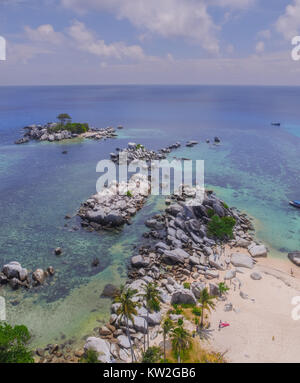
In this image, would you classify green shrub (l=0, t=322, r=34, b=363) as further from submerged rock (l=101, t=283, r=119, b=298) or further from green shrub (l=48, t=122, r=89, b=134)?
green shrub (l=48, t=122, r=89, b=134)

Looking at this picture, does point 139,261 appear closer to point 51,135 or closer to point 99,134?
point 51,135

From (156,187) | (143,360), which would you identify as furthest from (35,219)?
(143,360)

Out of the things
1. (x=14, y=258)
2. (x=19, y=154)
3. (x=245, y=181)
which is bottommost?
(x=14, y=258)

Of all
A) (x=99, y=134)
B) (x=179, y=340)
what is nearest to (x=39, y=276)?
(x=179, y=340)

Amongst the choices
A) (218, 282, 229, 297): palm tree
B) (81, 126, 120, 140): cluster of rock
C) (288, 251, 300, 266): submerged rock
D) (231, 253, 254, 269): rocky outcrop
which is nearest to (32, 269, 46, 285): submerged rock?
(218, 282, 229, 297): palm tree

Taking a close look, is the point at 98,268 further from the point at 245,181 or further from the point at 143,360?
the point at 245,181

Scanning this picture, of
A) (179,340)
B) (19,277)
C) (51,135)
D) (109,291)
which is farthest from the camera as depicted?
(51,135)
